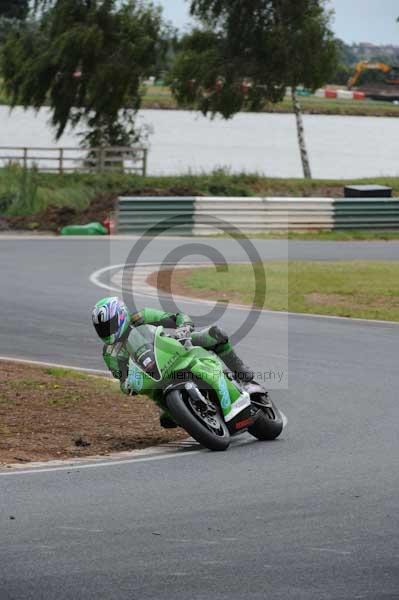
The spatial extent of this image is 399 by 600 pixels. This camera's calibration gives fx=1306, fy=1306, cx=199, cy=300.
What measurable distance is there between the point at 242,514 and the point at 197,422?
7.26ft

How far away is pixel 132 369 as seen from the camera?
34.4 feet

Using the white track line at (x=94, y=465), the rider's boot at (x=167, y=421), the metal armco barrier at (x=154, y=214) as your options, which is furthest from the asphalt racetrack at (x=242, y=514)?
the metal armco barrier at (x=154, y=214)

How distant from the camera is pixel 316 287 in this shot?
22328 mm

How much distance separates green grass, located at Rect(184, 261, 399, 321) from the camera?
20578 millimetres

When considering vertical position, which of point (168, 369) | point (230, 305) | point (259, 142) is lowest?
point (259, 142)

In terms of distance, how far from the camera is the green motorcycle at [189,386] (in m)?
10.3

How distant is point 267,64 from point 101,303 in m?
34.2

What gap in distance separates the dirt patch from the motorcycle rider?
59 cm

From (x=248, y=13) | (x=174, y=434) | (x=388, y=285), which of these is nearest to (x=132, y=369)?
(x=174, y=434)

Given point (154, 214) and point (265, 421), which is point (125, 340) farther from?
point (154, 214)

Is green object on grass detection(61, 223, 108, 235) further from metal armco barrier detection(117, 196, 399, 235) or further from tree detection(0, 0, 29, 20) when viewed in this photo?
tree detection(0, 0, 29, 20)

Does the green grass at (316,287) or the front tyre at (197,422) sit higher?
the front tyre at (197,422)

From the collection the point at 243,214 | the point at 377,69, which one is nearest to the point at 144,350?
the point at 243,214

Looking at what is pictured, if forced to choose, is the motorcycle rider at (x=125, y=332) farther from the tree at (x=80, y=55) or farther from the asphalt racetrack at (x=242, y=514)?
the tree at (x=80, y=55)
